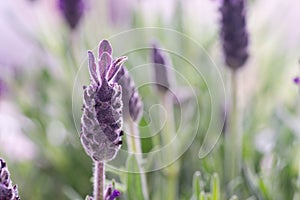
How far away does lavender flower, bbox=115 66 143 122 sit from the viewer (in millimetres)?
404

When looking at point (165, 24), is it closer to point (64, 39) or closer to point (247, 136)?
point (64, 39)

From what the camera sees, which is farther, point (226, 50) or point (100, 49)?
point (226, 50)

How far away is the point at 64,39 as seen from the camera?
0.83m

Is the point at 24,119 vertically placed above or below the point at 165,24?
below

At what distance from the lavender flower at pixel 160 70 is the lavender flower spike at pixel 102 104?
22 centimetres

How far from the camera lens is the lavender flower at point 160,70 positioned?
0.52m

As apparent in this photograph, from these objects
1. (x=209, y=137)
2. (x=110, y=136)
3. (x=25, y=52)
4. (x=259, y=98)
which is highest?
(x=25, y=52)

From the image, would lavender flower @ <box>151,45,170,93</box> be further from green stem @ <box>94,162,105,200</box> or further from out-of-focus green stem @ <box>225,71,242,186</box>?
green stem @ <box>94,162,105,200</box>

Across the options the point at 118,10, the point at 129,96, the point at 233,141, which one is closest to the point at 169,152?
the point at 233,141

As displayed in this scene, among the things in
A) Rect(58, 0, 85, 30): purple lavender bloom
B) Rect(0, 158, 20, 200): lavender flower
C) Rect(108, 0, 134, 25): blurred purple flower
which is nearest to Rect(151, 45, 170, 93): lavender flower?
Rect(58, 0, 85, 30): purple lavender bloom

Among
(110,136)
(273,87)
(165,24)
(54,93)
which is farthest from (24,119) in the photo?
(110,136)

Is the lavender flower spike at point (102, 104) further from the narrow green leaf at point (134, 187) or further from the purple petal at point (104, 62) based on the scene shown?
the narrow green leaf at point (134, 187)

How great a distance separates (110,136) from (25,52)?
3.01 ft

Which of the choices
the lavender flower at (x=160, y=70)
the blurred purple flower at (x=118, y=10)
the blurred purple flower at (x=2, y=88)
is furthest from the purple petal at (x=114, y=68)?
the blurred purple flower at (x=118, y=10)
